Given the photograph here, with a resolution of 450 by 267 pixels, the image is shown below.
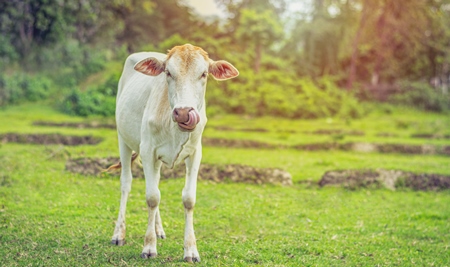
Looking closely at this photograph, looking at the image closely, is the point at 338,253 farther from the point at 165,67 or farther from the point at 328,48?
the point at 328,48

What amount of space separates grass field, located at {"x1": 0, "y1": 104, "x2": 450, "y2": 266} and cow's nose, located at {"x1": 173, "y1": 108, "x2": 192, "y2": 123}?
1.55 m

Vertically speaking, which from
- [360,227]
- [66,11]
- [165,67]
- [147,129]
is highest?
[66,11]

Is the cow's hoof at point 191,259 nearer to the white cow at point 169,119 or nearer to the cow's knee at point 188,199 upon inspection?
the white cow at point 169,119

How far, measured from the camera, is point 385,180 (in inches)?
417

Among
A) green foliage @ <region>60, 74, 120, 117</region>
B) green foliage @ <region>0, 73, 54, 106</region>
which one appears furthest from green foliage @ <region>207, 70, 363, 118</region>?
green foliage @ <region>0, 73, 54, 106</region>

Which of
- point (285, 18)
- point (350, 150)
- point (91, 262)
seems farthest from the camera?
point (285, 18)

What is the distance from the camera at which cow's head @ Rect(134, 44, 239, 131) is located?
191 inches

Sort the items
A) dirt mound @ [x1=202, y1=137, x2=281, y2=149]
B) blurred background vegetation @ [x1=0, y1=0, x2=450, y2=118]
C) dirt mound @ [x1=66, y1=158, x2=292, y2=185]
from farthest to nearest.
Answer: blurred background vegetation @ [x1=0, y1=0, x2=450, y2=118] < dirt mound @ [x1=202, y1=137, x2=281, y2=149] < dirt mound @ [x1=66, y1=158, x2=292, y2=185]

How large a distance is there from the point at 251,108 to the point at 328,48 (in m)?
15.5

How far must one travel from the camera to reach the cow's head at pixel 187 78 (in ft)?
15.9

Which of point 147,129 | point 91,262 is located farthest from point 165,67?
point 91,262

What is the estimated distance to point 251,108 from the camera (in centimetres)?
2214

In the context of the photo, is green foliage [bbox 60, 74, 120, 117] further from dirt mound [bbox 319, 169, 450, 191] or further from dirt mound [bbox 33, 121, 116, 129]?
dirt mound [bbox 319, 169, 450, 191]

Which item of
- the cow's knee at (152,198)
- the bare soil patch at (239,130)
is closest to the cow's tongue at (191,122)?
the cow's knee at (152,198)
